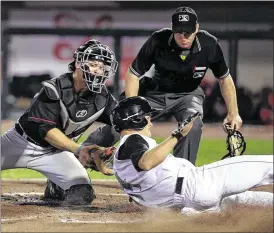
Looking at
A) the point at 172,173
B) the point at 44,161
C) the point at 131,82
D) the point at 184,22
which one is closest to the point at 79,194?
the point at 44,161

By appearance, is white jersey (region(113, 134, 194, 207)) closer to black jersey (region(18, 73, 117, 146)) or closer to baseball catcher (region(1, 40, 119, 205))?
baseball catcher (region(1, 40, 119, 205))

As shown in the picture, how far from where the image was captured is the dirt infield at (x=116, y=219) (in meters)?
3.40

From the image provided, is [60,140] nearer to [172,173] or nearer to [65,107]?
[65,107]

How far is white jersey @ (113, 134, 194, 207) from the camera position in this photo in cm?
336

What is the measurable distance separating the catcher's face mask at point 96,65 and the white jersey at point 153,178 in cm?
65

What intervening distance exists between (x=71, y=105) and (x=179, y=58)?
0.82 metres

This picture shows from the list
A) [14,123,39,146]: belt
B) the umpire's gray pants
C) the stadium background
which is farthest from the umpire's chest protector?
the stadium background

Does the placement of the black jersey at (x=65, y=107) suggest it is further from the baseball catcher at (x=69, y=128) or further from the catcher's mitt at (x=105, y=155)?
the catcher's mitt at (x=105, y=155)

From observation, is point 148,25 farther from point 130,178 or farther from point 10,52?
point 130,178

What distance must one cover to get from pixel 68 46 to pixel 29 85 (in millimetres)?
1031

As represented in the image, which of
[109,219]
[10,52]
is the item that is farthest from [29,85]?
[109,219]

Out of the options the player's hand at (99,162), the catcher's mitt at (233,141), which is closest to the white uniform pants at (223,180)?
the catcher's mitt at (233,141)

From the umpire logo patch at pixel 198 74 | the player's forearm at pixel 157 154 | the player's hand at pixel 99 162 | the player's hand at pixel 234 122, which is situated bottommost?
the player's hand at pixel 99 162

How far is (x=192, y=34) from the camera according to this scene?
4020mm
